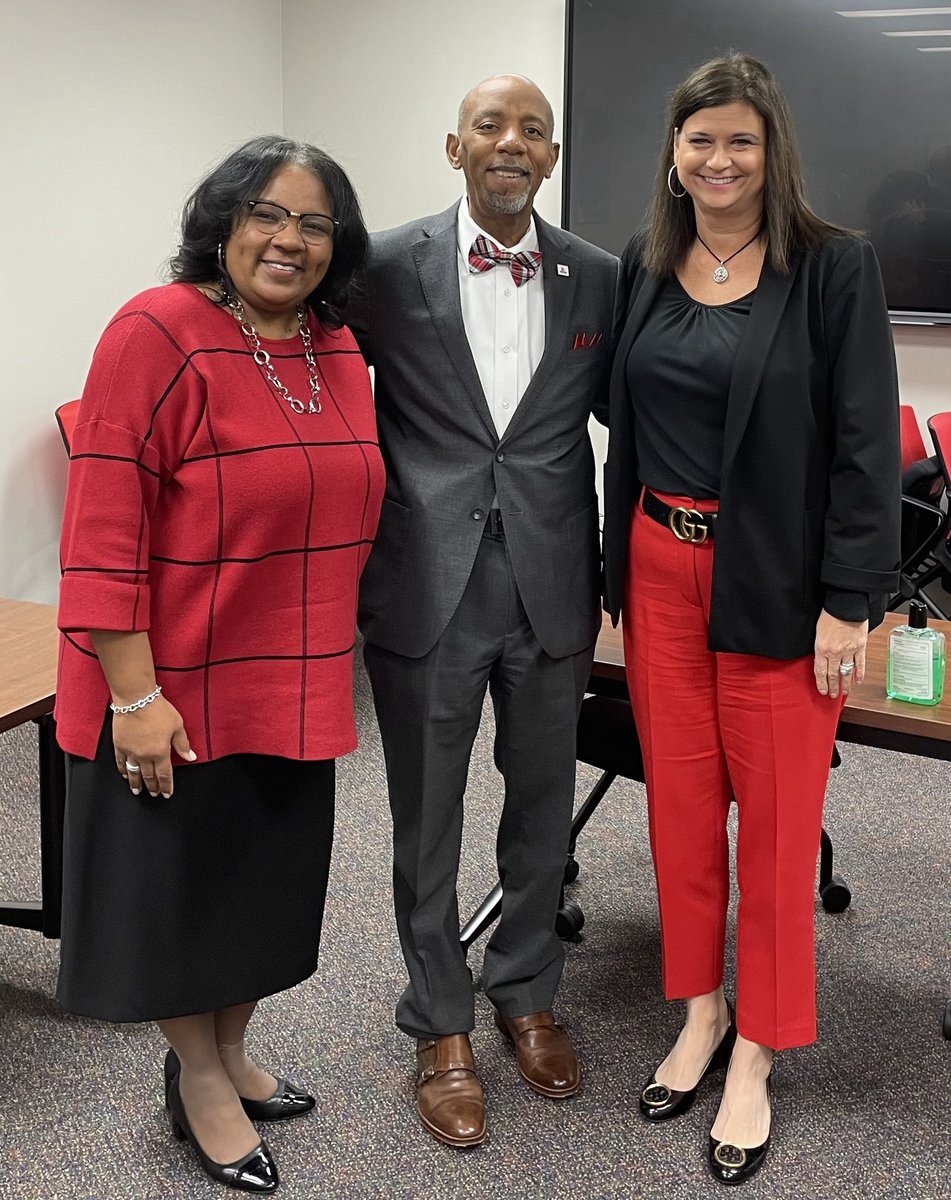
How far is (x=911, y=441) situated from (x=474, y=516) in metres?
2.88

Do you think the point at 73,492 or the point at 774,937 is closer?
the point at 73,492

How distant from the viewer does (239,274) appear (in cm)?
165

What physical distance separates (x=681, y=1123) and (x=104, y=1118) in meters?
0.98

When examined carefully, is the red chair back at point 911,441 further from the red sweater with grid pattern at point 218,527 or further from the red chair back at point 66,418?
the red sweater with grid pattern at point 218,527

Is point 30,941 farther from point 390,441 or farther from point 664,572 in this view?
point 664,572

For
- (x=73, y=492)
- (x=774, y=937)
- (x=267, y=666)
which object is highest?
(x=73, y=492)

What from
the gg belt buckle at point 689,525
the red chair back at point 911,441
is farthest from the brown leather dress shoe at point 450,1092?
the red chair back at point 911,441

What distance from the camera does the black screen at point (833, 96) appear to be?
14.3 feet

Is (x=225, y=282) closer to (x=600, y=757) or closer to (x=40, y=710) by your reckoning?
(x=40, y=710)

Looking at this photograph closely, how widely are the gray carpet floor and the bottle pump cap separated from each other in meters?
0.81

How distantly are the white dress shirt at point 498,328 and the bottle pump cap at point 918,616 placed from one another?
0.79 metres

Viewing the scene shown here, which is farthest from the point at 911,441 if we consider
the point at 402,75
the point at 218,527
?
the point at 218,527

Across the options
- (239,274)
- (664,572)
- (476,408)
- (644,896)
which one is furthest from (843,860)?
(239,274)

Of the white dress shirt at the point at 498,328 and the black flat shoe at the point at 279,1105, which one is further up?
the white dress shirt at the point at 498,328
